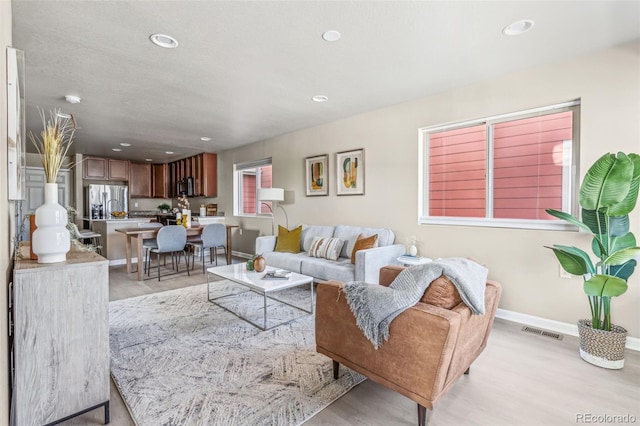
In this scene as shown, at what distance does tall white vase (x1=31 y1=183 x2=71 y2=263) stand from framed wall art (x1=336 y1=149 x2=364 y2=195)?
3.33m

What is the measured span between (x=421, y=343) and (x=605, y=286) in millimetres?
1613

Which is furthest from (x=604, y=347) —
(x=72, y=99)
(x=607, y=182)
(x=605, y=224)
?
(x=72, y=99)

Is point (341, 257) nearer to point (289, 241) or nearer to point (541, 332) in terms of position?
point (289, 241)

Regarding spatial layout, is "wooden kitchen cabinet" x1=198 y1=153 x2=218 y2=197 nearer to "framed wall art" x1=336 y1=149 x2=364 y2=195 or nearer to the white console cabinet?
"framed wall art" x1=336 y1=149 x2=364 y2=195

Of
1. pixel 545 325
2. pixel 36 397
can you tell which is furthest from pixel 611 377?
pixel 36 397

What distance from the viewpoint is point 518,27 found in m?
2.17

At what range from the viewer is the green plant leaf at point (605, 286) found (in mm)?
2049

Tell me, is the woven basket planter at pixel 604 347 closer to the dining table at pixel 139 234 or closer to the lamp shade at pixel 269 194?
the lamp shade at pixel 269 194

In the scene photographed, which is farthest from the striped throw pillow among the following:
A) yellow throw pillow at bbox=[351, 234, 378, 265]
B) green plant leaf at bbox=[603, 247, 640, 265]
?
green plant leaf at bbox=[603, 247, 640, 265]

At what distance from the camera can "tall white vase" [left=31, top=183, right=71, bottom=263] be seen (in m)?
1.56

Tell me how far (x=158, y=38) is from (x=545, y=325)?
4.10 meters

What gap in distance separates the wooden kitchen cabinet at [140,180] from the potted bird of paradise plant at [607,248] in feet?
30.2

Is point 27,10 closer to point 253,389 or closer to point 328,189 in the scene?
point 253,389

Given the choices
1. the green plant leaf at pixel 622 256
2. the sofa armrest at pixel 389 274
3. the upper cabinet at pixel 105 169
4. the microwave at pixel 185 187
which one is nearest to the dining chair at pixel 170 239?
the microwave at pixel 185 187
